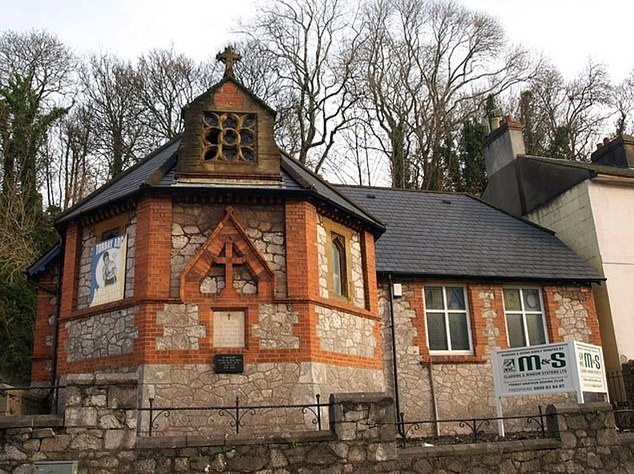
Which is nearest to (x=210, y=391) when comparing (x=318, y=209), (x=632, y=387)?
(x=318, y=209)

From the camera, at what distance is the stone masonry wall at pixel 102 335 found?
441 inches

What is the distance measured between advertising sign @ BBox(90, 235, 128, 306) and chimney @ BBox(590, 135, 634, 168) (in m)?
17.0

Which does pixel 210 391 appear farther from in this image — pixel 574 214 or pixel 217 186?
pixel 574 214

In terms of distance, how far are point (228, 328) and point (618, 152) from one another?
1632 cm

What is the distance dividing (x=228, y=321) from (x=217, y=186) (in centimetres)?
253

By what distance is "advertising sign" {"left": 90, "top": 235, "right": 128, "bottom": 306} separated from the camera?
11773 millimetres

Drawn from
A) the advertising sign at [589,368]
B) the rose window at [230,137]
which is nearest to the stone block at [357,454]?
the advertising sign at [589,368]

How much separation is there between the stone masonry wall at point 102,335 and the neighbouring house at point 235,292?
3cm

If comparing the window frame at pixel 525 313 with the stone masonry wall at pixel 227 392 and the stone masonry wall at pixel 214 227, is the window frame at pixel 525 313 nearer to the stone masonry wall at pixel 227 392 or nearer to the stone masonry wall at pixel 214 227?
the stone masonry wall at pixel 227 392

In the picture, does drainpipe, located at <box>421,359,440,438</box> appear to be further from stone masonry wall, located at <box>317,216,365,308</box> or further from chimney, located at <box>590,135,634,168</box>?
chimney, located at <box>590,135,634,168</box>

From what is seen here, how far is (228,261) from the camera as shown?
11.5m

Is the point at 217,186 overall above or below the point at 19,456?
above

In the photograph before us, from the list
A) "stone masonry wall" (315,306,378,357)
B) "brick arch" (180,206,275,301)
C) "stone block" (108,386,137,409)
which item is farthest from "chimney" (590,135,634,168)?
"stone block" (108,386,137,409)

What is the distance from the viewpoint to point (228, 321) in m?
11.3
